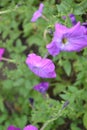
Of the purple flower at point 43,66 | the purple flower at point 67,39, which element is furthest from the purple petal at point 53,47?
the purple flower at point 43,66

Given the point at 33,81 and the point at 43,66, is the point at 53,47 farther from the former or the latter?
the point at 33,81

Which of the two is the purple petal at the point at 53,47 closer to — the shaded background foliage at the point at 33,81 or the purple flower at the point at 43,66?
the purple flower at the point at 43,66

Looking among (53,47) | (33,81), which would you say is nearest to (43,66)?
(53,47)

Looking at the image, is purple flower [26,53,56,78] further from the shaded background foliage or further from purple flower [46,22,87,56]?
the shaded background foliage

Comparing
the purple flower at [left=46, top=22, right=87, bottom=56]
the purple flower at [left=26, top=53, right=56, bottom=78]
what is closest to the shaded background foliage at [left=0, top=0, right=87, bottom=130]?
the purple flower at [left=26, top=53, right=56, bottom=78]

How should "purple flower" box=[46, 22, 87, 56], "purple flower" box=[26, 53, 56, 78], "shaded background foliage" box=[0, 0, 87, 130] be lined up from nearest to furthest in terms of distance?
"purple flower" box=[46, 22, 87, 56], "purple flower" box=[26, 53, 56, 78], "shaded background foliage" box=[0, 0, 87, 130]

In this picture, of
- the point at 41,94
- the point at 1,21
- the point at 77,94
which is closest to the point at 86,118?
the point at 77,94

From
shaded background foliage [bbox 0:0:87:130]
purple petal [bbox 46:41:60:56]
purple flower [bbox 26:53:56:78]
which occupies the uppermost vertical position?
purple petal [bbox 46:41:60:56]
